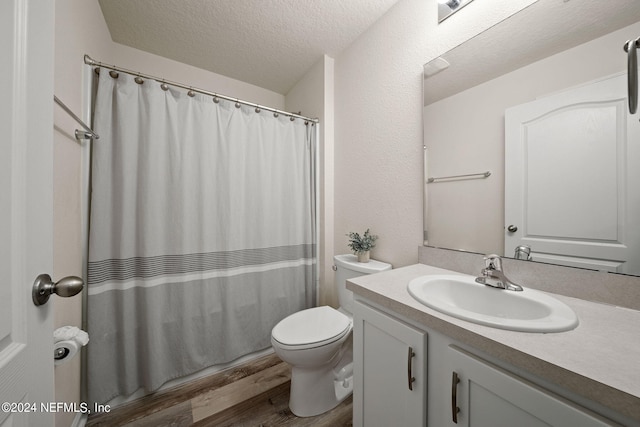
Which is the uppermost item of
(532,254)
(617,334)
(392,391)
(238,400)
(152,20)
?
(152,20)

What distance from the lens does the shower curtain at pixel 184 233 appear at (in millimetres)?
1217

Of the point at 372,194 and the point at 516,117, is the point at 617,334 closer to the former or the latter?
the point at 516,117

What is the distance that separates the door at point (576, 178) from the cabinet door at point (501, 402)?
0.57 metres

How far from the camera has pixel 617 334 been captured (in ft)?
1.79

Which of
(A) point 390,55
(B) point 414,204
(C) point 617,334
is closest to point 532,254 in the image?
(C) point 617,334

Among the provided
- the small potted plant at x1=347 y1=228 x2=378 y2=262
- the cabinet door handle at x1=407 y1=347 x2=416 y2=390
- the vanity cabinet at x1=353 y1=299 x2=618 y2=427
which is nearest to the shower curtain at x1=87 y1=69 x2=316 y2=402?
the small potted plant at x1=347 y1=228 x2=378 y2=262

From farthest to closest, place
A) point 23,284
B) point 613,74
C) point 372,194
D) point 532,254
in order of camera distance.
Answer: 1. point 372,194
2. point 532,254
3. point 613,74
4. point 23,284

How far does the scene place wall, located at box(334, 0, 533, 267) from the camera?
1182 millimetres

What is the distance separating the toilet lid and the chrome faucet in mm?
741

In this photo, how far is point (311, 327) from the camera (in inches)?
49.9

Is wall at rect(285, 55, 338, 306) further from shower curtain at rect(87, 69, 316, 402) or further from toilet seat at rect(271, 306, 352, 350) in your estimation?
toilet seat at rect(271, 306, 352, 350)

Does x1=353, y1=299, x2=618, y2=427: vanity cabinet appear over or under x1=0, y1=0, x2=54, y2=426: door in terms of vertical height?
under

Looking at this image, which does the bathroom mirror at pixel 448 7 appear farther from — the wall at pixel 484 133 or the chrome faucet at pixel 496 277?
the chrome faucet at pixel 496 277

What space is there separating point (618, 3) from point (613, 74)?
230 millimetres
